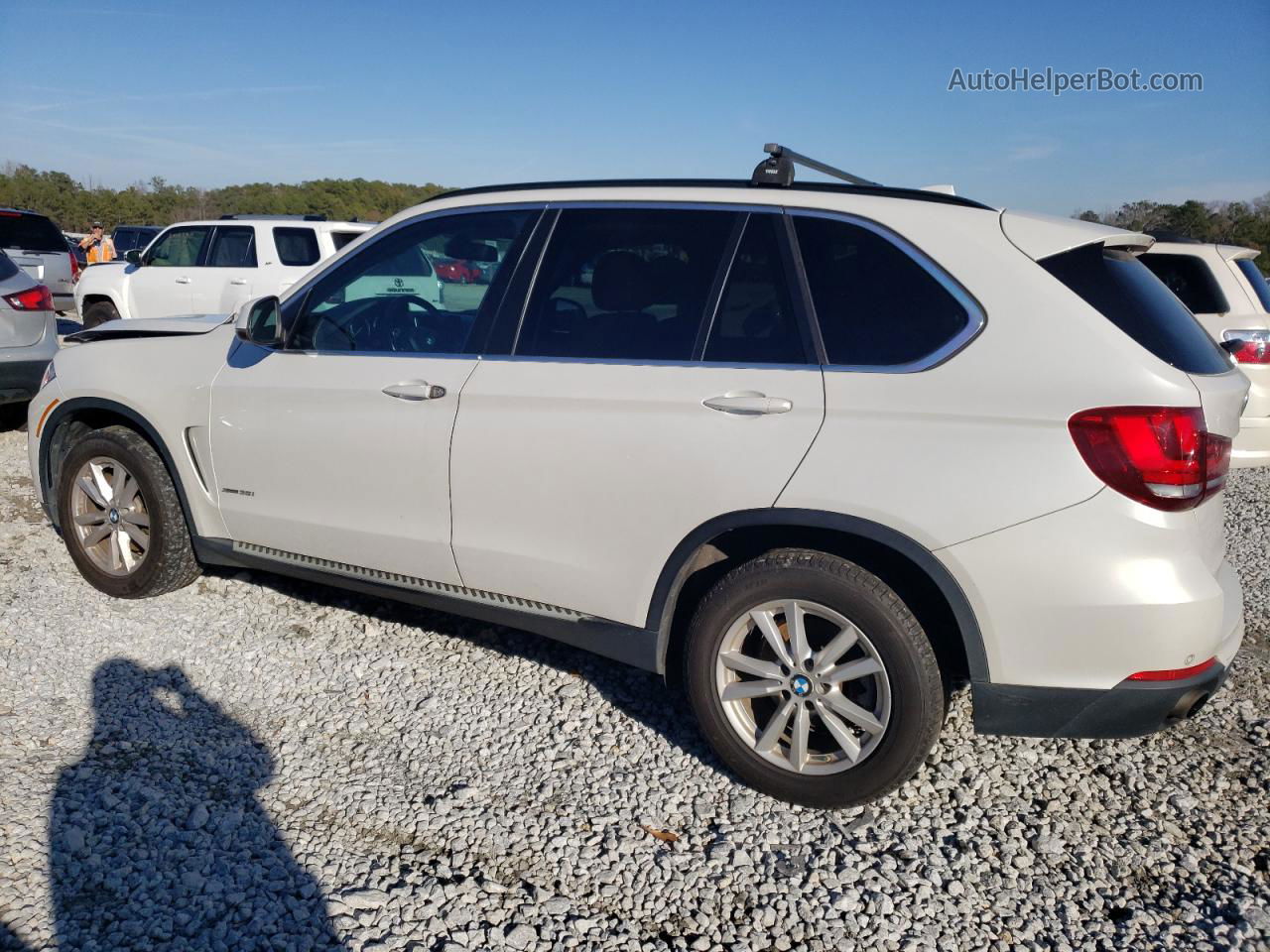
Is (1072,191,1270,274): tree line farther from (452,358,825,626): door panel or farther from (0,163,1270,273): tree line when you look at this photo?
(0,163,1270,273): tree line

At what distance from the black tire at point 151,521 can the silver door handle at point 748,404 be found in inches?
105

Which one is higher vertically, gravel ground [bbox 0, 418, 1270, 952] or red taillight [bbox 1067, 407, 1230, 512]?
red taillight [bbox 1067, 407, 1230, 512]

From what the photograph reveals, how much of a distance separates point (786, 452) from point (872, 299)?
53 cm

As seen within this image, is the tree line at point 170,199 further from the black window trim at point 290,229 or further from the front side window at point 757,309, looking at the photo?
the front side window at point 757,309

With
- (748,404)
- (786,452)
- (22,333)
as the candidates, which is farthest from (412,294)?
(22,333)

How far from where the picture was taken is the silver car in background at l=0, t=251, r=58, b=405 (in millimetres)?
7113

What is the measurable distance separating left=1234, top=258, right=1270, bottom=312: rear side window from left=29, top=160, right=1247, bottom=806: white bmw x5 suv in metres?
4.81

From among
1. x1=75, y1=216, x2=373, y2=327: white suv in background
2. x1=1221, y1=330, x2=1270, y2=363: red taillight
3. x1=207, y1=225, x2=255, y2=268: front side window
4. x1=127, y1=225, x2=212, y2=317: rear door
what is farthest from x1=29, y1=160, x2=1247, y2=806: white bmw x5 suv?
x1=127, y1=225, x2=212, y2=317: rear door

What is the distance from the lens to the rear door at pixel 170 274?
1244 centimetres

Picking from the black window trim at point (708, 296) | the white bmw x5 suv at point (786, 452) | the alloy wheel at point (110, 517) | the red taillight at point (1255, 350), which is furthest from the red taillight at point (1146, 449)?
the red taillight at point (1255, 350)

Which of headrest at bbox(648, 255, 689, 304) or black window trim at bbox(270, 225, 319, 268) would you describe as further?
black window trim at bbox(270, 225, 319, 268)

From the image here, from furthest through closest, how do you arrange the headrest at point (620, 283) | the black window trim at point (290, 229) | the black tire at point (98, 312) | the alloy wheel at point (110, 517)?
the black tire at point (98, 312) < the black window trim at point (290, 229) < the alloy wheel at point (110, 517) < the headrest at point (620, 283)

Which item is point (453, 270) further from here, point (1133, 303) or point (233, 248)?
point (233, 248)

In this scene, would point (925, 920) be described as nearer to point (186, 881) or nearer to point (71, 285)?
point (186, 881)
